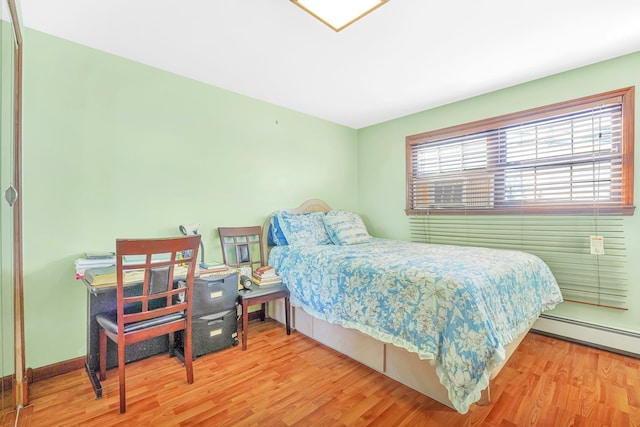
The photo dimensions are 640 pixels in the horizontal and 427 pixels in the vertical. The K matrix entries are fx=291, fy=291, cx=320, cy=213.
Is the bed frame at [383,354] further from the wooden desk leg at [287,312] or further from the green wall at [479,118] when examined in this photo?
the green wall at [479,118]

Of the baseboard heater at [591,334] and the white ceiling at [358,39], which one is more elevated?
the white ceiling at [358,39]

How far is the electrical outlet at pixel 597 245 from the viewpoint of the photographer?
2.37 m

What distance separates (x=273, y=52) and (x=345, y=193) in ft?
7.36

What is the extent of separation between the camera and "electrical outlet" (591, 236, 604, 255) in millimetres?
2369

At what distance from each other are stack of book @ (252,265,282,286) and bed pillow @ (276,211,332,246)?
0.36 metres

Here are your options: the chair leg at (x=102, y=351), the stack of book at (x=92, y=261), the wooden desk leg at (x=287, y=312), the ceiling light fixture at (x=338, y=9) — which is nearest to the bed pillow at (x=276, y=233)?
the wooden desk leg at (x=287, y=312)

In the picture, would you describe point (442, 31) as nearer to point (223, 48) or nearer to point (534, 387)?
point (223, 48)

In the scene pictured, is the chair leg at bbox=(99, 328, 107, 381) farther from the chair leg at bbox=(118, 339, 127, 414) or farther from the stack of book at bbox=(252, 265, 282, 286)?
the stack of book at bbox=(252, 265, 282, 286)

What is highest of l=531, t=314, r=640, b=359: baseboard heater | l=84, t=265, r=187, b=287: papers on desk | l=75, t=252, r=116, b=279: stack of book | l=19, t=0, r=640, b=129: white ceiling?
l=19, t=0, r=640, b=129: white ceiling

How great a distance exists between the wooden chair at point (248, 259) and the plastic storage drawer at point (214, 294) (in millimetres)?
100

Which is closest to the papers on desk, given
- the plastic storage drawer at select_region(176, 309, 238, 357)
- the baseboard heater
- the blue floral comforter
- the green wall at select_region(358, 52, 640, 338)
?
the plastic storage drawer at select_region(176, 309, 238, 357)

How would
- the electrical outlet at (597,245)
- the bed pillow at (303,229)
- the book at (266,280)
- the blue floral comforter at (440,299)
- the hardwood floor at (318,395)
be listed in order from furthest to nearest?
the bed pillow at (303,229)
the book at (266,280)
the electrical outlet at (597,245)
the hardwood floor at (318,395)
the blue floral comforter at (440,299)

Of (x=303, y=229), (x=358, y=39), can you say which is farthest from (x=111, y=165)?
(x=358, y=39)

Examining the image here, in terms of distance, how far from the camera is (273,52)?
2.28 metres
